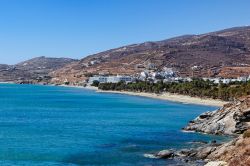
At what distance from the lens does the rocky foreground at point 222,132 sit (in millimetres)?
45844

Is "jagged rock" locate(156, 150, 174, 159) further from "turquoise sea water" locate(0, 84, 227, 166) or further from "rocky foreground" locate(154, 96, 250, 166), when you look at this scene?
A: "turquoise sea water" locate(0, 84, 227, 166)

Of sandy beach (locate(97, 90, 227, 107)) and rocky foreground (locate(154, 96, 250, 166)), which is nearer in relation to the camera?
rocky foreground (locate(154, 96, 250, 166))

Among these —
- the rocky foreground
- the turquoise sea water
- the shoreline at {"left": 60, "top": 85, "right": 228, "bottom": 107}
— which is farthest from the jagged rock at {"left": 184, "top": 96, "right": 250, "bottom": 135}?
the shoreline at {"left": 60, "top": 85, "right": 228, "bottom": 107}

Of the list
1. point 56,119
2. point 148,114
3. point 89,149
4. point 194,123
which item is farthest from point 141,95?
point 89,149

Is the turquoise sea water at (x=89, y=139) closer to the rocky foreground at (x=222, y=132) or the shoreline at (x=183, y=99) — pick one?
the rocky foreground at (x=222, y=132)

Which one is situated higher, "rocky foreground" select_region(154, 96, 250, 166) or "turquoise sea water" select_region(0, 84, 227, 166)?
"rocky foreground" select_region(154, 96, 250, 166)

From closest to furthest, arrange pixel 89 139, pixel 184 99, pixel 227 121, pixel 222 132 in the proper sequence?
pixel 89 139, pixel 222 132, pixel 227 121, pixel 184 99

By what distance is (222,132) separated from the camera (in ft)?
227

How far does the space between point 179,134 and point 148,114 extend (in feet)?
125

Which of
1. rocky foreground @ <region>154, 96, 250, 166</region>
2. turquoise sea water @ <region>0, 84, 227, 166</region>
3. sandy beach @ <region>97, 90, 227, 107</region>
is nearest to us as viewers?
rocky foreground @ <region>154, 96, 250, 166</region>

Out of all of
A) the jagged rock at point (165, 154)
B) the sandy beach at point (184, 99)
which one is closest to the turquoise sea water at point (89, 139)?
the jagged rock at point (165, 154)

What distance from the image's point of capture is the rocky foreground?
45844 millimetres

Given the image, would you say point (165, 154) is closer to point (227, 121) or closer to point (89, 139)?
point (89, 139)

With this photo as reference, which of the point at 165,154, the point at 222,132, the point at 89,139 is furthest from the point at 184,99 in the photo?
the point at 165,154
